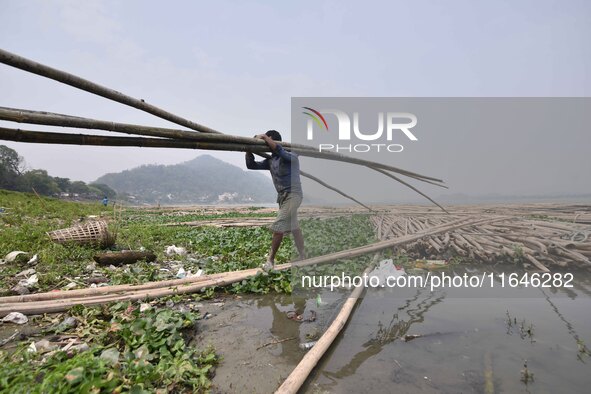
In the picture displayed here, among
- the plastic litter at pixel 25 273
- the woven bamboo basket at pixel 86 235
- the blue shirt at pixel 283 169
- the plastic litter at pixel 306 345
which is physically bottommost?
the plastic litter at pixel 306 345

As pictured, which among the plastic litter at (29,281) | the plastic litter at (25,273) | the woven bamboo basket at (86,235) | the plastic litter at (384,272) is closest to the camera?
the plastic litter at (29,281)

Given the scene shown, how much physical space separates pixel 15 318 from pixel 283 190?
3983 millimetres

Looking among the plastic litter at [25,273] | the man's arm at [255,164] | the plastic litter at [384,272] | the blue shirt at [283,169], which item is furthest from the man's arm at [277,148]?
the plastic litter at [25,273]

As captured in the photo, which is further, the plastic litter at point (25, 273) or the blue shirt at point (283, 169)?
the blue shirt at point (283, 169)

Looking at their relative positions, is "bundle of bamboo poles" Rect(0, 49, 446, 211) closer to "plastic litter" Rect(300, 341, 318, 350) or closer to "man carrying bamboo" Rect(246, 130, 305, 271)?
"man carrying bamboo" Rect(246, 130, 305, 271)

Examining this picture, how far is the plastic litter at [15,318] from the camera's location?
140 inches

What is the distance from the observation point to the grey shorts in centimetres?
552

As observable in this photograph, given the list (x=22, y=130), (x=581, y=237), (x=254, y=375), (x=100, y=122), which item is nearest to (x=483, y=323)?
(x=254, y=375)

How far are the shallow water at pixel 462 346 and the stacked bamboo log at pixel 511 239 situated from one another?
3.48 feet

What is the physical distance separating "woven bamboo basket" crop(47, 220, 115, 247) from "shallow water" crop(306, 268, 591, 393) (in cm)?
681

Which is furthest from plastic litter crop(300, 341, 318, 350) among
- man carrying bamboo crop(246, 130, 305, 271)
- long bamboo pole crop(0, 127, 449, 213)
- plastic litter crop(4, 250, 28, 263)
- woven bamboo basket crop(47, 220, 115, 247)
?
woven bamboo basket crop(47, 220, 115, 247)

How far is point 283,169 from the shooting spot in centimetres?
550

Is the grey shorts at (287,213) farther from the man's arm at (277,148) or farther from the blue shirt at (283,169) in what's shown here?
the man's arm at (277,148)

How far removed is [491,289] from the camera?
15.8 ft
